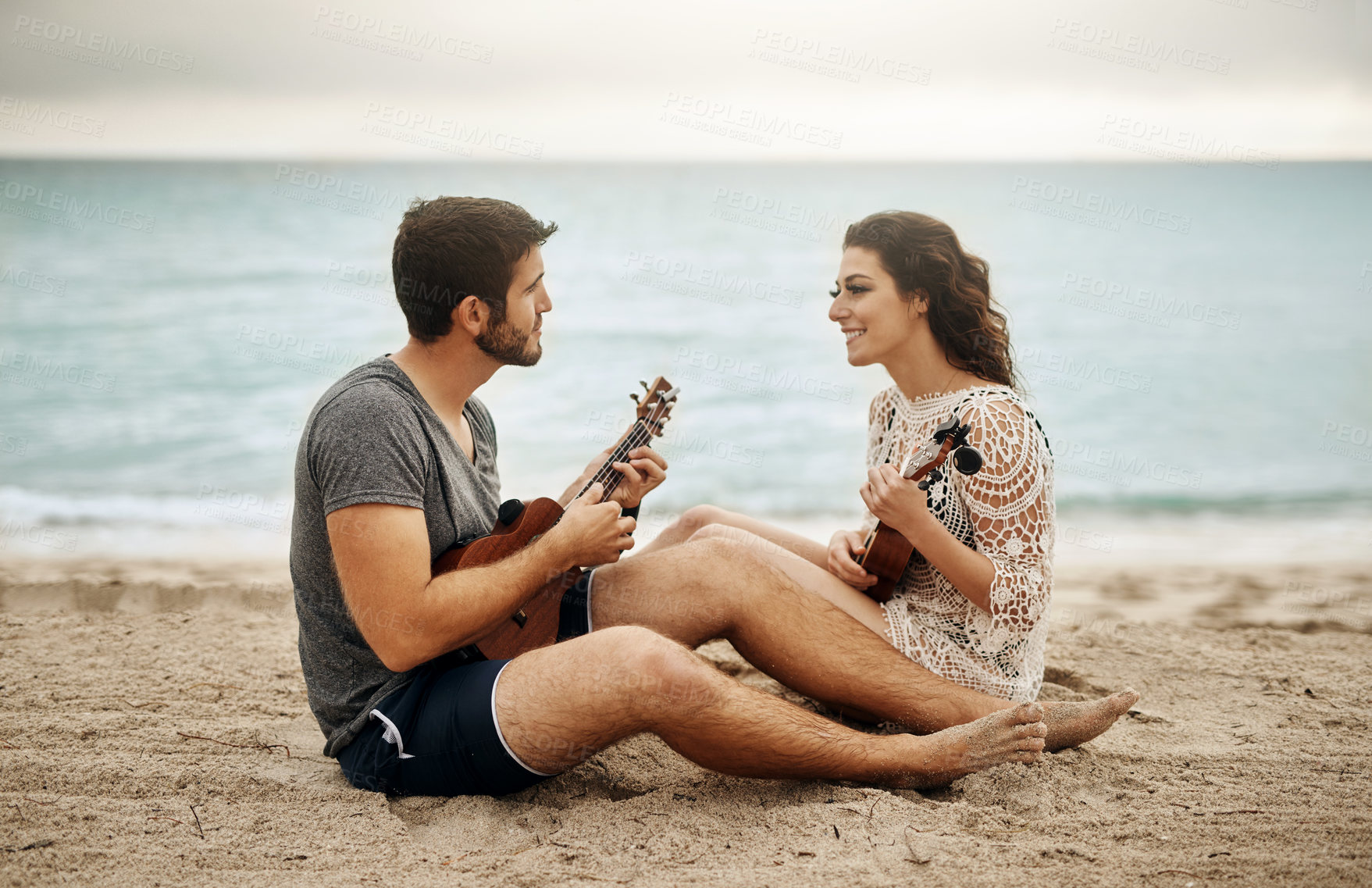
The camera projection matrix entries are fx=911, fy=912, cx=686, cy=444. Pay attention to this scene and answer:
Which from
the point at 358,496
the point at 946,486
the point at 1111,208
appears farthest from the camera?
the point at 1111,208

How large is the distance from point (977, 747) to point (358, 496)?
1924 mm

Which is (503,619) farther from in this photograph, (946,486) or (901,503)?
(946,486)

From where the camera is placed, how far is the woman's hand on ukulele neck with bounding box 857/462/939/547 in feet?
9.61

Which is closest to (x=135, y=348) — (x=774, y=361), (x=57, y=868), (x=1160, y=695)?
(x=774, y=361)

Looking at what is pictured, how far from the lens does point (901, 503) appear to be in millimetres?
2936

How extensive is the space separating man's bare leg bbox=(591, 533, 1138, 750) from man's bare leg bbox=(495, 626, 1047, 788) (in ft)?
0.92

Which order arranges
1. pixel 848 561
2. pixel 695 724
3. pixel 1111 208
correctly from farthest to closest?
pixel 1111 208 → pixel 848 561 → pixel 695 724

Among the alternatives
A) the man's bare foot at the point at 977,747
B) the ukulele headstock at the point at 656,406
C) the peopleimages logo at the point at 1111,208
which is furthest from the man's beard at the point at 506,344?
the peopleimages logo at the point at 1111,208

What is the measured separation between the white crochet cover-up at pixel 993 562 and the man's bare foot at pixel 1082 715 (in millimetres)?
152

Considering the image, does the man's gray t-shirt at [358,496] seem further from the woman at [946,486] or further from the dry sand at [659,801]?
the woman at [946,486]

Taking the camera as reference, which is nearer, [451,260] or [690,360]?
[451,260]

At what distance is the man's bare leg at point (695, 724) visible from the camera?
2447mm

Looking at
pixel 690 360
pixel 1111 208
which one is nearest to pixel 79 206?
pixel 690 360

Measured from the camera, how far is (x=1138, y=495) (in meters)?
8.23
